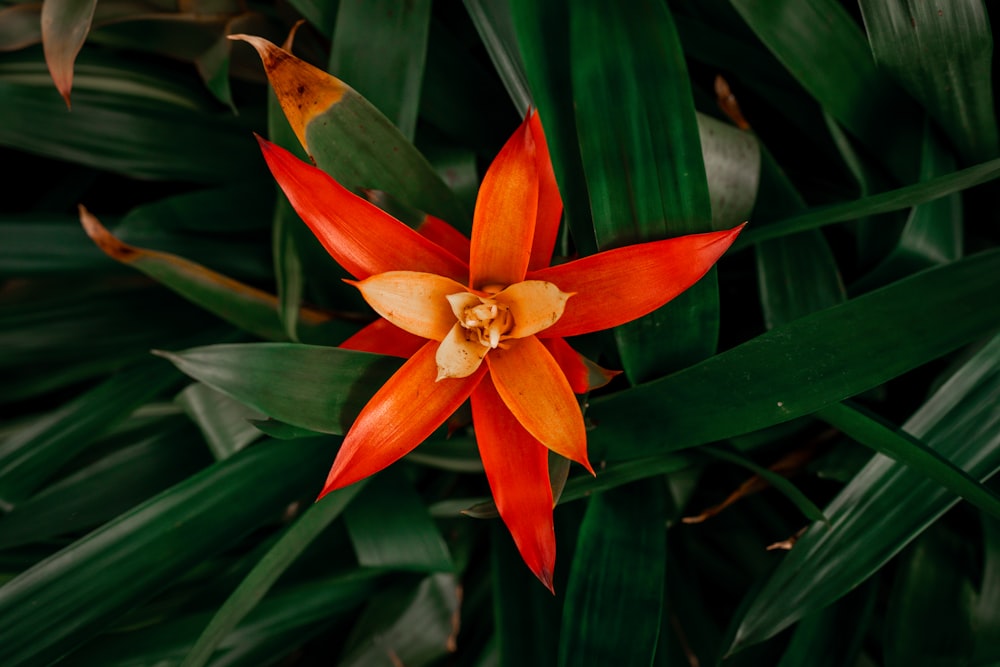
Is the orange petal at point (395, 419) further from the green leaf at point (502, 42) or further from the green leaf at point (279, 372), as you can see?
the green leaf at point (502, 42)

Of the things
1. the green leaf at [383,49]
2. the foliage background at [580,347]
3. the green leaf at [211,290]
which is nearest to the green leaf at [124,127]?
the foliage background at [580,347]

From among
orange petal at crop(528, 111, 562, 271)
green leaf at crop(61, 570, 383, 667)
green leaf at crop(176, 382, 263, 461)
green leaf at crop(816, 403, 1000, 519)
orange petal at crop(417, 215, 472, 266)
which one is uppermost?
orange petal at crop(528, 111, 562, 271)

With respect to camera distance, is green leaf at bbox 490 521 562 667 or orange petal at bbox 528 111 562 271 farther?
green leaf at bbox 490 521 562 667

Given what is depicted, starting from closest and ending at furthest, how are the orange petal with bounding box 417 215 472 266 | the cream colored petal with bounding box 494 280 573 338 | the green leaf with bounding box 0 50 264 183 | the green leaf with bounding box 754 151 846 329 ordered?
the cream colored petal with bounding box 494 280 573 338 < the orange petal with bounding box 417 215 472 266 < the green leaf with bounding box 754 151 846 329 < the green leaf with bounding box 0 50 264 183

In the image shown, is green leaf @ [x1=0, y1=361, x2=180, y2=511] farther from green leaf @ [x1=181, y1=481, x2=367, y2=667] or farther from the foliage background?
green leaf @ [x1=181, y1=481, x2=367, y2=667]

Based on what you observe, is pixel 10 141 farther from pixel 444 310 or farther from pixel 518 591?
pixel 518 591

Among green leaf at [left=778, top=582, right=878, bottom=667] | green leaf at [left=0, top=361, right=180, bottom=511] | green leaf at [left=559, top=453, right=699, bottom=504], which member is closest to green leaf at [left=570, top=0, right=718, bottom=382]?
green leaf at [left=559, top=453, right=699, bottom=504]

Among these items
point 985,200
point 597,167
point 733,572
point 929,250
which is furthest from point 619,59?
point 733,572

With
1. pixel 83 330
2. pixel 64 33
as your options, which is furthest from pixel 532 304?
pixel 83 330
